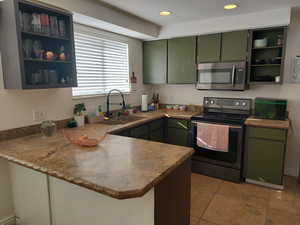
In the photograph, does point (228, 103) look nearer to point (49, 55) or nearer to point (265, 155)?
point (265, 155)

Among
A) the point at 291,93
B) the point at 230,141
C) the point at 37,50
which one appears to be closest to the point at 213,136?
the point at 230,141

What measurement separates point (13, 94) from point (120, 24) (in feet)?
5.15

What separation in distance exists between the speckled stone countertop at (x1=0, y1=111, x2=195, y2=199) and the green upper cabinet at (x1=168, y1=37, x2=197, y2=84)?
1965mm

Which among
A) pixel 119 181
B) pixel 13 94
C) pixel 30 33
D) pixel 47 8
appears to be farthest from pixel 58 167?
pixel 47 8

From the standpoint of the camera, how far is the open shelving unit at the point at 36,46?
1.77 m

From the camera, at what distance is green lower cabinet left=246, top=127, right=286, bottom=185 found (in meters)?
2.67

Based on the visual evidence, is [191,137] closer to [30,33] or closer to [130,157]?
[130,157]

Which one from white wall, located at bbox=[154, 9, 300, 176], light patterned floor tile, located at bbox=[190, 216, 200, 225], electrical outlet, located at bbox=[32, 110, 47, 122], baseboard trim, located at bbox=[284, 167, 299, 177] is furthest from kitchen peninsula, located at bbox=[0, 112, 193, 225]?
baseboard trim, located at bbox=[284, 167, 299, 177]

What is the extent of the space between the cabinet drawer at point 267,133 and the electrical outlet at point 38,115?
2.58m

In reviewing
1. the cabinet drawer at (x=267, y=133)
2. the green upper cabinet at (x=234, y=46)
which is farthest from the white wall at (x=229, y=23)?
the cabinet drawer at (x=267, y=133)

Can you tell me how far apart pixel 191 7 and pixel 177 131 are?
1.83 m

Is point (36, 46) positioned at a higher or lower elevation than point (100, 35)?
lower

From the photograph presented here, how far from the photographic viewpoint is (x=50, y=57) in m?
2.06

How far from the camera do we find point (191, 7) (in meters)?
2.62
